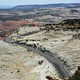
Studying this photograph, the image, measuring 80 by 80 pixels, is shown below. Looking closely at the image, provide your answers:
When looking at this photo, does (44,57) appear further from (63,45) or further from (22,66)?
(63,45)

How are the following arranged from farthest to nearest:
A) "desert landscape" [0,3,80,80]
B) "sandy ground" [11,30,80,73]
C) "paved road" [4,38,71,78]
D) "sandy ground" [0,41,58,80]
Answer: "sandy ground" [11,30,80,73] < "desert landscape" [0,3,80,80] < "sandy ground" [0,41,58,80] < "paved road" [4,38,71,78]

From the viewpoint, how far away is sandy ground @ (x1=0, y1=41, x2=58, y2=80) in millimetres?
69881

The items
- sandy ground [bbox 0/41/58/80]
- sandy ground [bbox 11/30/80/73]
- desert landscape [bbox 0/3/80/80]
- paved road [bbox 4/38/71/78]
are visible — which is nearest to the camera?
paved road [bbox 4/38/71/78]

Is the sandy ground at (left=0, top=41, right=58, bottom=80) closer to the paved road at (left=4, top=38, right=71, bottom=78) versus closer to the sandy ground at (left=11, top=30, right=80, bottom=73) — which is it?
the paved road at (left=4, top=38, right=71, bottom=78)

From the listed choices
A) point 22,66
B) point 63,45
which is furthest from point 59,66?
point 63,45

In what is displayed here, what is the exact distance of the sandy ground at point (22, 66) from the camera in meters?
69.9

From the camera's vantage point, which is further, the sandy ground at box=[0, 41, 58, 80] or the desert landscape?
the desert landscape

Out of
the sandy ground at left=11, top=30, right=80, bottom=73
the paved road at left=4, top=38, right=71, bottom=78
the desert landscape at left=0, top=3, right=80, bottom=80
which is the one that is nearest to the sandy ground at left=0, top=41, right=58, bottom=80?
the desert landscape at left=0, top=3, right=80, bottom=80

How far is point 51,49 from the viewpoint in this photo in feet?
335

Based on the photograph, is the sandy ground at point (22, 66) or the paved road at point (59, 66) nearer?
the paved road at point (59, 66)

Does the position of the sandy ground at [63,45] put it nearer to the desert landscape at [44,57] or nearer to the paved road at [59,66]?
the desert landscape at [44,57]

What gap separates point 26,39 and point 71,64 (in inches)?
2127

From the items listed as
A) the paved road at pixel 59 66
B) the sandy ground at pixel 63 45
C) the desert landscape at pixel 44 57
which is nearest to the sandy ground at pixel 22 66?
the desert landscape at pixel 44 57

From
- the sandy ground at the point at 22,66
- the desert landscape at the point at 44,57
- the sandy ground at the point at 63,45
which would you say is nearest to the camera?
the sandy ground at the point at 22,66
